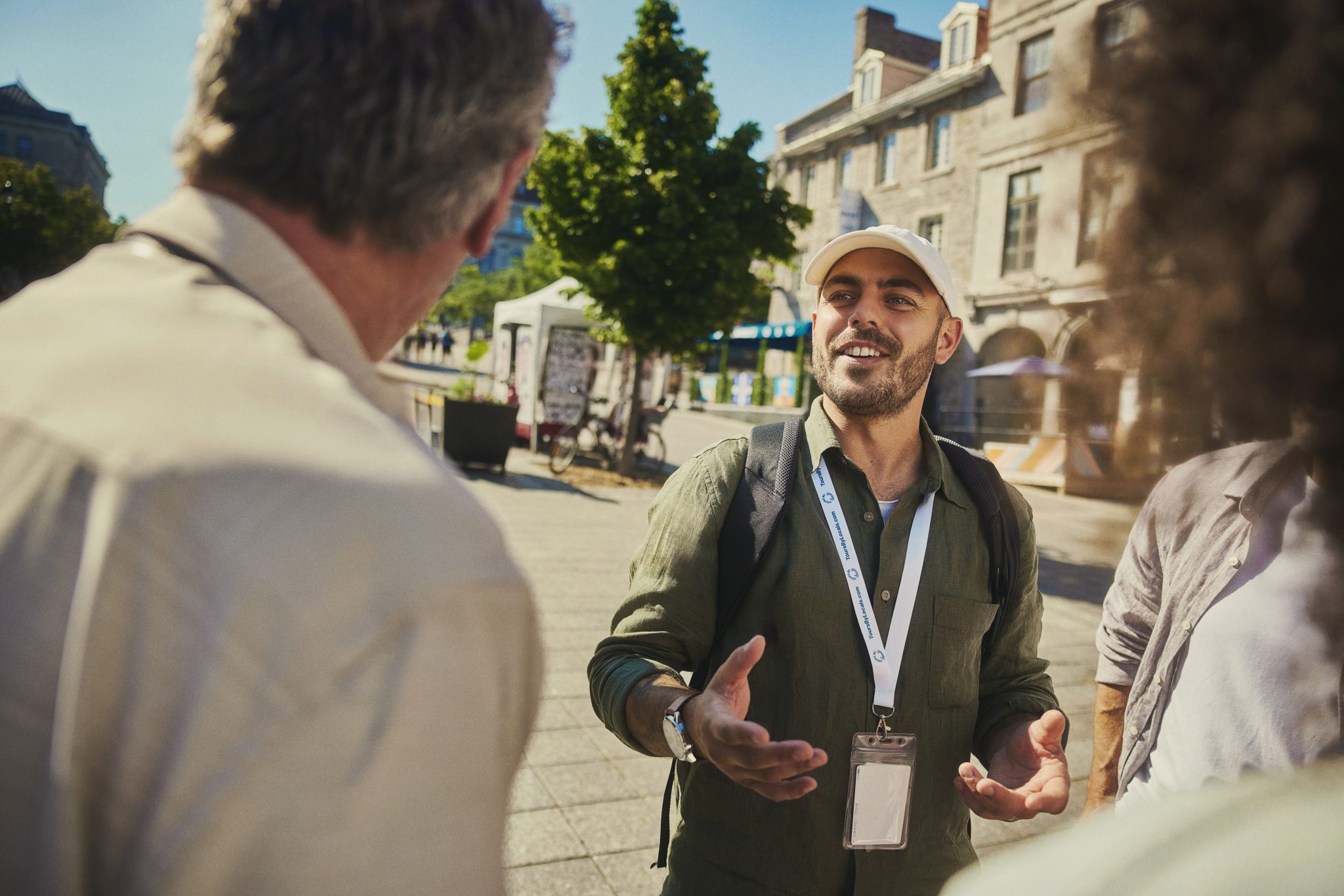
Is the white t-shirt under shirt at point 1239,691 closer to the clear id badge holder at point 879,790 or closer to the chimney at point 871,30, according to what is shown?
the clear id badge holder at point 879,790

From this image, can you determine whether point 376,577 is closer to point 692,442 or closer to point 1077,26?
point 1077,26

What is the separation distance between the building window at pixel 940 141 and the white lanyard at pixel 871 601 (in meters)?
Result: 26.2

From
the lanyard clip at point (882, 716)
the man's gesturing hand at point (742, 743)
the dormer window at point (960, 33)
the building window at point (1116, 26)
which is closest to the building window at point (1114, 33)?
the building window at point (1116, 26)

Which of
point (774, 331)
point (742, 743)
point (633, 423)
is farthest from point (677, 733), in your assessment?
point (774, 331)

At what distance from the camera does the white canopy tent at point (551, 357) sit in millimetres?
15547

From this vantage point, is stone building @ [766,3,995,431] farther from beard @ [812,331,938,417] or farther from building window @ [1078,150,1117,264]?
building window @ [1078,150,1117,264]

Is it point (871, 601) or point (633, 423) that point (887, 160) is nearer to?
point (633, 423)

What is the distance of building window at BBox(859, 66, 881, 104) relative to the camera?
1220 inches

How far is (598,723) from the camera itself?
441cm

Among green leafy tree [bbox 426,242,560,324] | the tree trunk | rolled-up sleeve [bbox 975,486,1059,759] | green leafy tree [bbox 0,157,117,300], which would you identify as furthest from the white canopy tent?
green leafy tree [bbox 426,242,560,324]

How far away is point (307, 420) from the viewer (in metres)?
0.75

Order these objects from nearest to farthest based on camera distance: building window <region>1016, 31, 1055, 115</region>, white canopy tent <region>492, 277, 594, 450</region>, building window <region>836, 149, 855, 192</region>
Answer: building window <region>1016, 31, 1055, 115</region> < white canopy tent <region>492, 277, 594, 450</region> < building window <region>836, 149, 855, 192</region>

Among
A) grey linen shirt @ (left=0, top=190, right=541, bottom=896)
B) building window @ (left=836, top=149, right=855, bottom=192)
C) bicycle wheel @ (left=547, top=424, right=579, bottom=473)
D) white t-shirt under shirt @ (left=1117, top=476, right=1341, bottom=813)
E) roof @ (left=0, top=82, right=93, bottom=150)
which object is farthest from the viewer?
roof @ (left=0, top=82, right=93, bottom=150)

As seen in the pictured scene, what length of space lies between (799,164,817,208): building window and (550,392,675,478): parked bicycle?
63.5 ft
